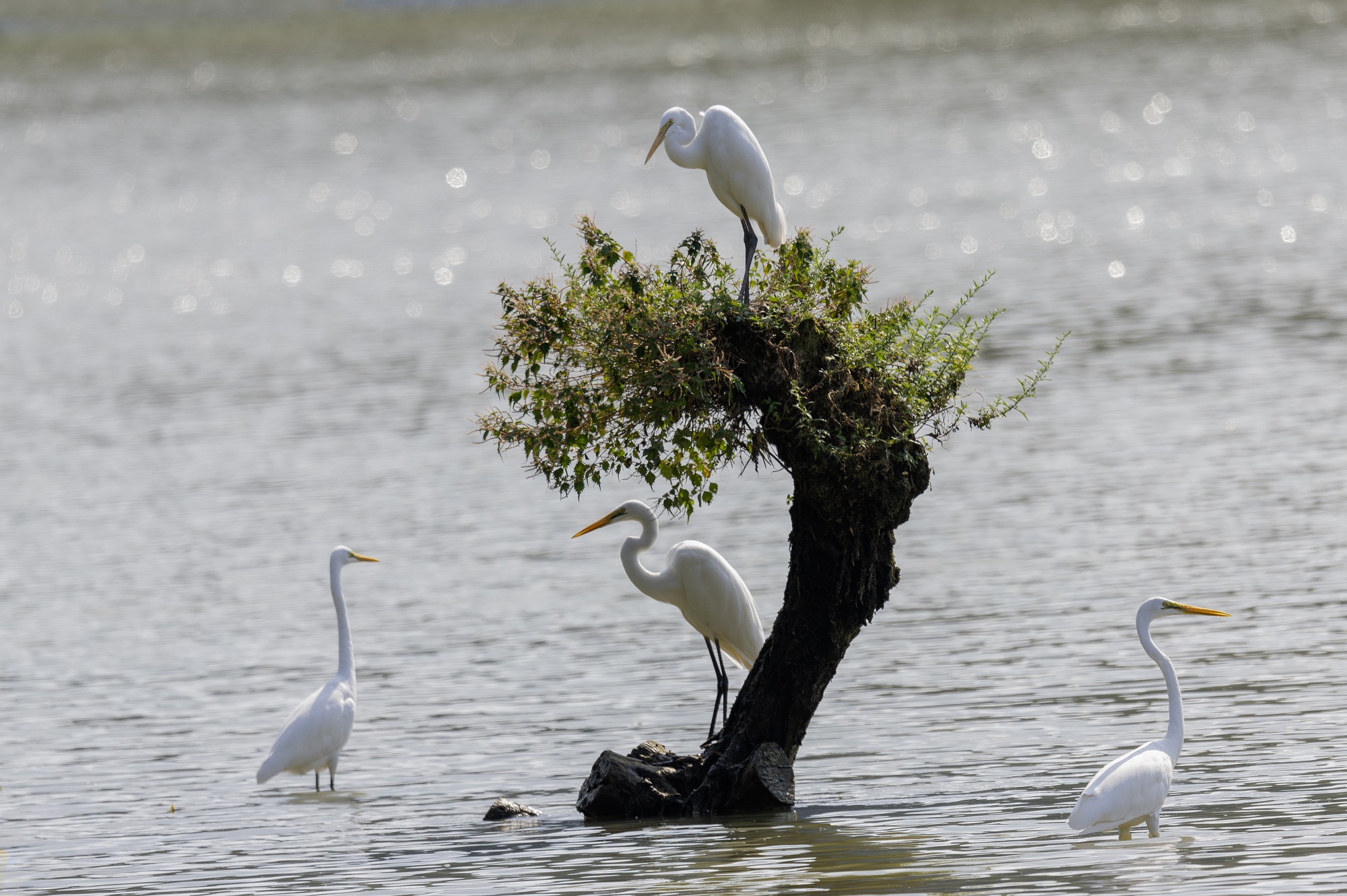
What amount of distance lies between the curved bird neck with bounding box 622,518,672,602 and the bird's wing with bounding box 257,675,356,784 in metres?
2.28

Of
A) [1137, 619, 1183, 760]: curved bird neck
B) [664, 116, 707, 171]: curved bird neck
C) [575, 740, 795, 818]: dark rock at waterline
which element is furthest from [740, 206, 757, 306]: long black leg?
[1137, 619, 1183, 760]: curved bird neck

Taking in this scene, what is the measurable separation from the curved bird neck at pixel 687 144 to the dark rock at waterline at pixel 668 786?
11.2 ft

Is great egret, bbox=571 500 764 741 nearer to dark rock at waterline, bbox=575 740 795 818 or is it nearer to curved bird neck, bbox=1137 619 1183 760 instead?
dark rock at waterline, bbox=575 740 795 818

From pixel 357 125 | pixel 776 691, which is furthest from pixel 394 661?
pixel 357 125

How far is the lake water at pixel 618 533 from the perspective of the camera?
10.4 meters

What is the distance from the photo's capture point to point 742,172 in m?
10.9

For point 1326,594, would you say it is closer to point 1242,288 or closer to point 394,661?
point 394,661

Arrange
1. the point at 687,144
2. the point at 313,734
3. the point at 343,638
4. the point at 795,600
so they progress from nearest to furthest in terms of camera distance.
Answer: the point at 795,600 → the point at 687,144 → the point at 313,734 → the point at 343,638

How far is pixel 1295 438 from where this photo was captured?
19750 mm

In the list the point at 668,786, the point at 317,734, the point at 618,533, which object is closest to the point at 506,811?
the point at 668,786

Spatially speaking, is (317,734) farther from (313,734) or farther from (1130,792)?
(1130,792)

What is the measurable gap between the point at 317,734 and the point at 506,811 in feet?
6.62

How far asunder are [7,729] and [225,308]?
2282 centimetres

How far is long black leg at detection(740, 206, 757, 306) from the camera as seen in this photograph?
391 inches
